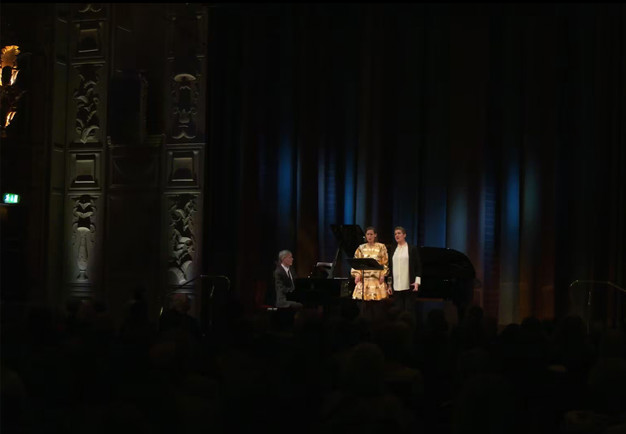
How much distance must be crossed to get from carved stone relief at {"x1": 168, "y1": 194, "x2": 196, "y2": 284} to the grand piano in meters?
3.10

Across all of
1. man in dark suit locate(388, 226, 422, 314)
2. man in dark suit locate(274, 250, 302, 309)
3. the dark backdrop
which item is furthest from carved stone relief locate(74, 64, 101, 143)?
man in dark suit locate(388, 226, 422, 314)

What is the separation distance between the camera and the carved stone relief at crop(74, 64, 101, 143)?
539 inches

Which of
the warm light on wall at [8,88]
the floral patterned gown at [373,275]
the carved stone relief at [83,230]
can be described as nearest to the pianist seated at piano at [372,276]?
the floral patterned gown at [373,275]

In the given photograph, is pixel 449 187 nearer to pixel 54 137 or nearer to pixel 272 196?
pixel 272 196

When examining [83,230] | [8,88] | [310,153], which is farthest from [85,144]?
[310,153]

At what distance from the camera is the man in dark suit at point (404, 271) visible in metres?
10.0

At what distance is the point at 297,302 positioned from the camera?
10148 millimetres

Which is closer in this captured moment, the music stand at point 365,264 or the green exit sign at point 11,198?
the music stand at point 365,264

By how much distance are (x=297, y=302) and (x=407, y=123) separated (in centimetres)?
391

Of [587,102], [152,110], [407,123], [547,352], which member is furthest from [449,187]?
[547,352]

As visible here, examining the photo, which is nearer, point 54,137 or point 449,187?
point 449,187

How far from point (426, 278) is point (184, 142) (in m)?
4.87

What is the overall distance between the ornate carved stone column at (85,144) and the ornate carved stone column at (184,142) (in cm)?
119

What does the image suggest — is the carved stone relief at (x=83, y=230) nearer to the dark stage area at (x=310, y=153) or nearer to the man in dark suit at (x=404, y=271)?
the dark stage area at (x=310, y=153)
